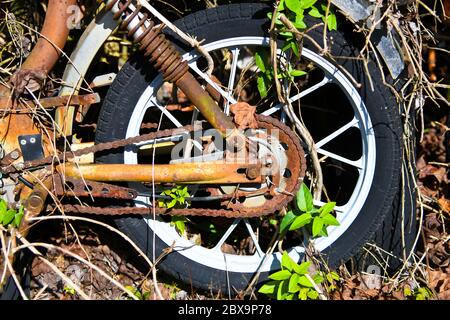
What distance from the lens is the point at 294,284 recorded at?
117 inches

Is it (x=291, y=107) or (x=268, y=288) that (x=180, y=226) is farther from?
(x=291, y=107)

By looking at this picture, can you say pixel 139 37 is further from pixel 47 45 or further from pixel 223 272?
pixel 223 272

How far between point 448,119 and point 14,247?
7.63ft

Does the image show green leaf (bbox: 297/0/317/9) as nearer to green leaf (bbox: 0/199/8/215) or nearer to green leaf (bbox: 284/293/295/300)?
green leaf (bbox: 284/293/295/300)

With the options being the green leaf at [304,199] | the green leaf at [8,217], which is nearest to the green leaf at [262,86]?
the green leaf at [304,199]

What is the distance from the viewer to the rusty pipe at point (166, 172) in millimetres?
3004

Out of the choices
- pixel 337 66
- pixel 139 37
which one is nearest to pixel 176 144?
pixel 139 37

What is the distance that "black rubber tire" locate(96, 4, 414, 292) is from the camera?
299 centimetres

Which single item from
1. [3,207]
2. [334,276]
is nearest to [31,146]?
[3,207]

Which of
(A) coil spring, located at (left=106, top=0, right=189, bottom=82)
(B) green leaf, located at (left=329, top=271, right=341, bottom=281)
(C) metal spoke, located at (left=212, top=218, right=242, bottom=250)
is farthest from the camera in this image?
(C) metal spoke, located at (left=212, top=218, right=242, bottom=250)

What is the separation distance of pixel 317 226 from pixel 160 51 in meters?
0.99

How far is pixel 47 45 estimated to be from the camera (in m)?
2.99

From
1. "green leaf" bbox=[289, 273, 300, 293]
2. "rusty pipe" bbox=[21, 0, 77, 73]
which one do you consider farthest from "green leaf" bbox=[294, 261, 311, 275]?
"rusty pipe" bbox=[21, 0, 77, 73]

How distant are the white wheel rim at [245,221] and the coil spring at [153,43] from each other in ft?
0.50
